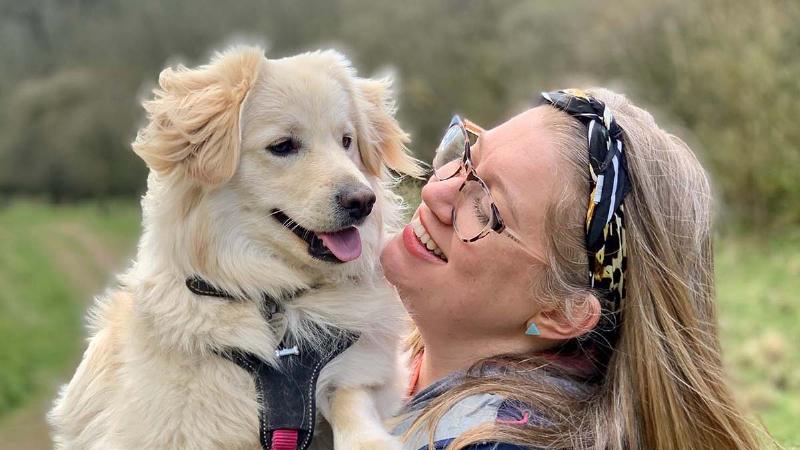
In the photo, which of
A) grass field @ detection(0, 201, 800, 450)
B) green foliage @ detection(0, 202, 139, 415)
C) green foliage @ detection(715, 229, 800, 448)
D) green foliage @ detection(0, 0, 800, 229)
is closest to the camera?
green foliage @ detection(715, 229, 800, 448)

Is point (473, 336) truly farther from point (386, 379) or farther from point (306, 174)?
point (306, 174)

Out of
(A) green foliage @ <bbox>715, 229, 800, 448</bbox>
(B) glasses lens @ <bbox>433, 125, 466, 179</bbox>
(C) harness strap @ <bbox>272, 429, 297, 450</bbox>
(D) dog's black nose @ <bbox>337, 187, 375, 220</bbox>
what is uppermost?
(B) glasses lens @ <bbox>433, 125, 466, 179</bbox>

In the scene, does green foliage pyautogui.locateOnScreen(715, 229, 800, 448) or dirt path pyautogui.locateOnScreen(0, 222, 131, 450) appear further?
dirt path pyautogui.locateOnScreen(0, 222, 131, 450)

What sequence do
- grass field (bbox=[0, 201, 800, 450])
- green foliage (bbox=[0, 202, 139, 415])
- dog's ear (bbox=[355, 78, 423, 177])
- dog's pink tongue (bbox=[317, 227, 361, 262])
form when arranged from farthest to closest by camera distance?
green foliage (bbox=[0, 202, 139, 415]) → grass field (bbox=[0, 201, 800, 450]) → dog's ear (bbox=[355, 78, 423, 177]) → dog's pink tongue (bbox=[317, 227, 361, 262])

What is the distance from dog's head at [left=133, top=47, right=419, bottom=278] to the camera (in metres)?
2.95

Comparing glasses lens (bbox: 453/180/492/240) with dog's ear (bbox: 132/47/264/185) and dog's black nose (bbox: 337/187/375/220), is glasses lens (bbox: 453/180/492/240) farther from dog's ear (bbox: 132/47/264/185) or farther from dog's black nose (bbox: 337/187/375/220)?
dog's ear (bbox: 132/47/264/185)

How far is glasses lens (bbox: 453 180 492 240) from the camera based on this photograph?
2.74 meters

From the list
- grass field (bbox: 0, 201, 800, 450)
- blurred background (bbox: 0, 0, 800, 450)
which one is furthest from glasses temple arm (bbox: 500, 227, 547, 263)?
blurred background (bbox: 0, 0, 800, 450)

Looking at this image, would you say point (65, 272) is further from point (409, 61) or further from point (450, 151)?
point (450, 151)

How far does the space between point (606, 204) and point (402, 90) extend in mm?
12827

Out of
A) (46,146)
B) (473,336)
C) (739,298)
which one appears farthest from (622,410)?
(46,146)

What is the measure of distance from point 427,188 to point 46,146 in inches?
722

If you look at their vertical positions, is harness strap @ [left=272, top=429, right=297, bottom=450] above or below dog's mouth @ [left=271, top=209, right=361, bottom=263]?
below

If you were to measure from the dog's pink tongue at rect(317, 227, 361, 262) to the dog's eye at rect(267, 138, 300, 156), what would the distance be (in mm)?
351
